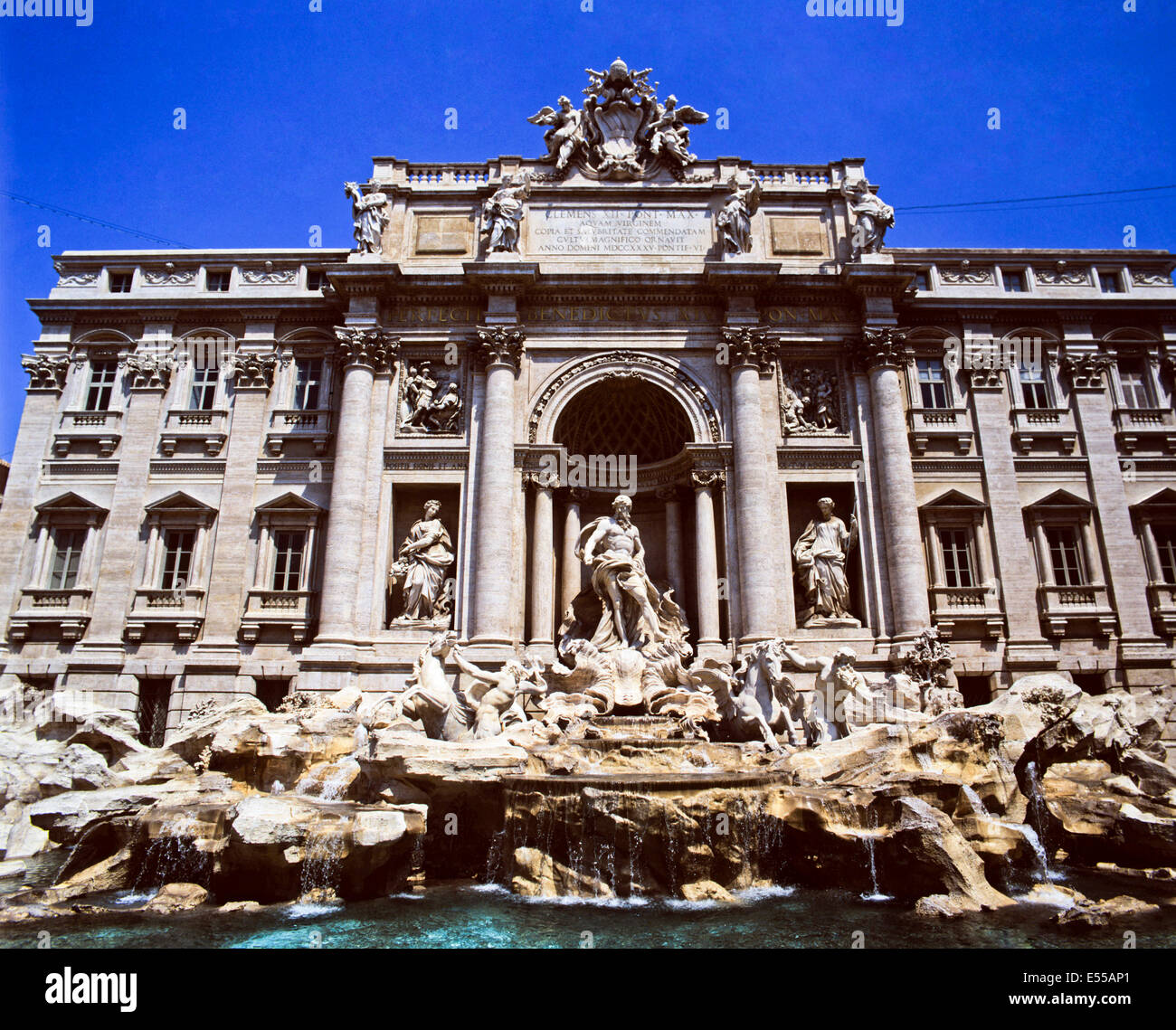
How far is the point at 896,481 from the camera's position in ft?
64.5

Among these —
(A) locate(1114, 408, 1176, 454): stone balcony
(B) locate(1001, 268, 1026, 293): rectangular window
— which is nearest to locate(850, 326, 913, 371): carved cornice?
(B) locate(1001, 268, 1026, 293): rectangular window

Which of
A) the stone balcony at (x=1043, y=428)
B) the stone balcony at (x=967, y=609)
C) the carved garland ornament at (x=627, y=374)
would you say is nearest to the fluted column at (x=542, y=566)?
the carved garland ornament at (x=627, y=374)

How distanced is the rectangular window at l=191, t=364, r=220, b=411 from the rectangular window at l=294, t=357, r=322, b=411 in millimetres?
2403

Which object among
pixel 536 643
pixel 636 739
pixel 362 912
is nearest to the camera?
pixel 362 912

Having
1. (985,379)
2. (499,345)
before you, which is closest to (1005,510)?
(985,379)

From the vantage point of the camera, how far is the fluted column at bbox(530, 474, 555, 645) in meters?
19.3

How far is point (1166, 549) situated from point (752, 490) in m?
12.2

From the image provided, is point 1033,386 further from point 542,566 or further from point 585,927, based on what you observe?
point 585,927

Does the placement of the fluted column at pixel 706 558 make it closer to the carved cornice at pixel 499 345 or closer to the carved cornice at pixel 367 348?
the carved cornice at pixel 499 345

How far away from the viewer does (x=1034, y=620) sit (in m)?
19.6
